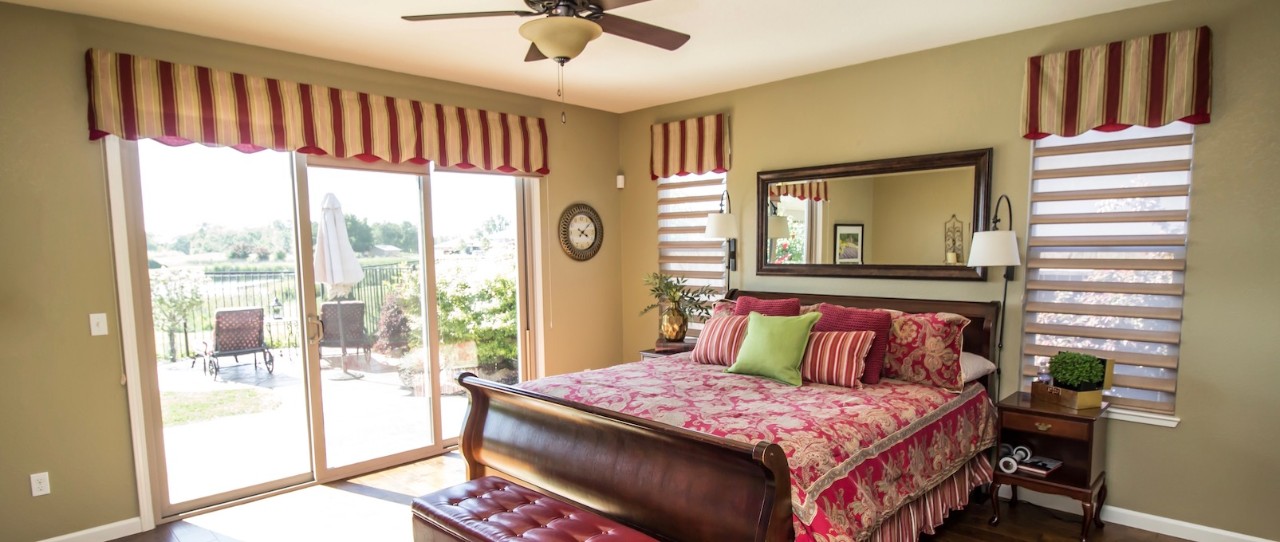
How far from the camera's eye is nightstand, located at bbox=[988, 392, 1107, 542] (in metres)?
2.87

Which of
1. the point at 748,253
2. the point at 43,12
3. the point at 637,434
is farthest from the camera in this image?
the point at 748,253

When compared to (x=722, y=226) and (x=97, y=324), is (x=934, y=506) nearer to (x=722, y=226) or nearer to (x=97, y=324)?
(x=722, y=226)

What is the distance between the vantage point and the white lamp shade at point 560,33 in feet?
7.23

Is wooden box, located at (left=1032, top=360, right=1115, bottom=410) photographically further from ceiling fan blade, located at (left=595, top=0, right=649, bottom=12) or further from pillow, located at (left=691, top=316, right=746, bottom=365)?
ceiling fan blade, located at (left=595, top=0, right=649, bottom=12)

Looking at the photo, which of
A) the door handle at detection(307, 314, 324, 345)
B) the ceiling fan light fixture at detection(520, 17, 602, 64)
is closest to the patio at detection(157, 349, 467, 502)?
the door handle at detection(307, 314, 324, 345)

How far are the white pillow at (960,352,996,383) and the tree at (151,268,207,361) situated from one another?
4.14m

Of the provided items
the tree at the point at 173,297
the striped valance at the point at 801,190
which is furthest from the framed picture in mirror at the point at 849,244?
the tree at the point at 173,297

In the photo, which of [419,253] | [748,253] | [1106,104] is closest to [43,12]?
[419,253]

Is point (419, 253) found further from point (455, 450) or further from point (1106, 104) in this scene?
point (1106, 104)

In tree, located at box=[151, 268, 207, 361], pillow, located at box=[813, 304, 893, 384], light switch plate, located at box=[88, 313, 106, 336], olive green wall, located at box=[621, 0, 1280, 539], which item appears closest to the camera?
olive green wall, located at box=[621, 0, 1280, 539]

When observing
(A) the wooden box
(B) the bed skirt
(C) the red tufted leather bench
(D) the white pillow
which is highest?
(D) the white pillow

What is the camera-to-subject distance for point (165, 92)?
3.18 m

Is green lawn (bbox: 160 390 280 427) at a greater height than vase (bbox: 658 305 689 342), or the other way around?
vase (bbox: 658 305 689 342)

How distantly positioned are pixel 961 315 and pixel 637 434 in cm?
212
